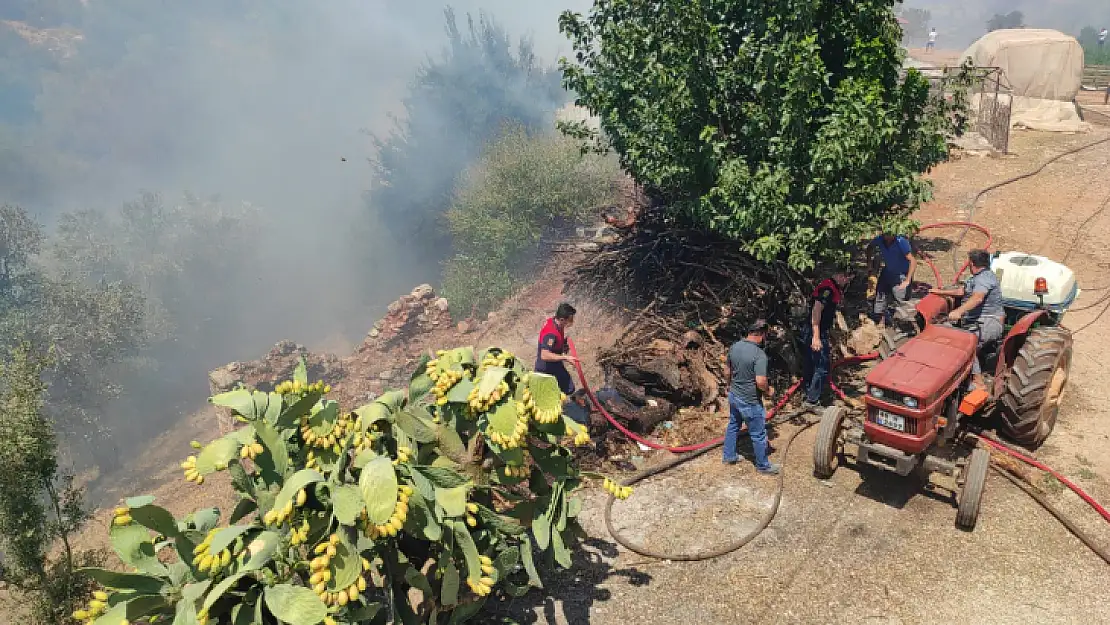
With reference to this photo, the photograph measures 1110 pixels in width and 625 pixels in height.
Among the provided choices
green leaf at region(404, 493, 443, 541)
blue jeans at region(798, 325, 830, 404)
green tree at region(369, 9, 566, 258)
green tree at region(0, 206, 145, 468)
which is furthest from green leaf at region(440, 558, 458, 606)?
green tree at region(369, 9, 566, 258)

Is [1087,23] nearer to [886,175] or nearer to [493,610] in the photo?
[886,175]

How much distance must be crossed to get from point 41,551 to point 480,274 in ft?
52.5

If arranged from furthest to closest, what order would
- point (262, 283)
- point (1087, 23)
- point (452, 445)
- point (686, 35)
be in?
point (1087, 23) < point (262, 283) < point (686, 35) < point (452, 445)

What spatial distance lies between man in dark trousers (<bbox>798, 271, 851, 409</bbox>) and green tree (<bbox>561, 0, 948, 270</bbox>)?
467 mm

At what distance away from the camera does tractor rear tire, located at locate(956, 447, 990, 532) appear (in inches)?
209

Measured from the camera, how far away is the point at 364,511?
3.40m

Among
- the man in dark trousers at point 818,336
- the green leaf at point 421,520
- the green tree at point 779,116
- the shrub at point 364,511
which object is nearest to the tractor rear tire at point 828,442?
the man in dark trousers at point 818,336

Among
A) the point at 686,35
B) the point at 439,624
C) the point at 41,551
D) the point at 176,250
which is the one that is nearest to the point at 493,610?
the point at 439,624

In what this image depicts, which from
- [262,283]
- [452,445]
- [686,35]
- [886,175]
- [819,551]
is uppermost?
[686,35]

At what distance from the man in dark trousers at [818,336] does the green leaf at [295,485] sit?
578 cm

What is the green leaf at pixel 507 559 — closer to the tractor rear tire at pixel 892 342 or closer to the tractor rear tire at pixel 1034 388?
the tractor rear tire at pixel 892 342

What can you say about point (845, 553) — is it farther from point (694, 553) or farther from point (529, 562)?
point (529, 562)

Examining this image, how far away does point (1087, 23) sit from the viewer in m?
71.2

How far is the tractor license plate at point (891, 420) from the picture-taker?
548 centimetres
